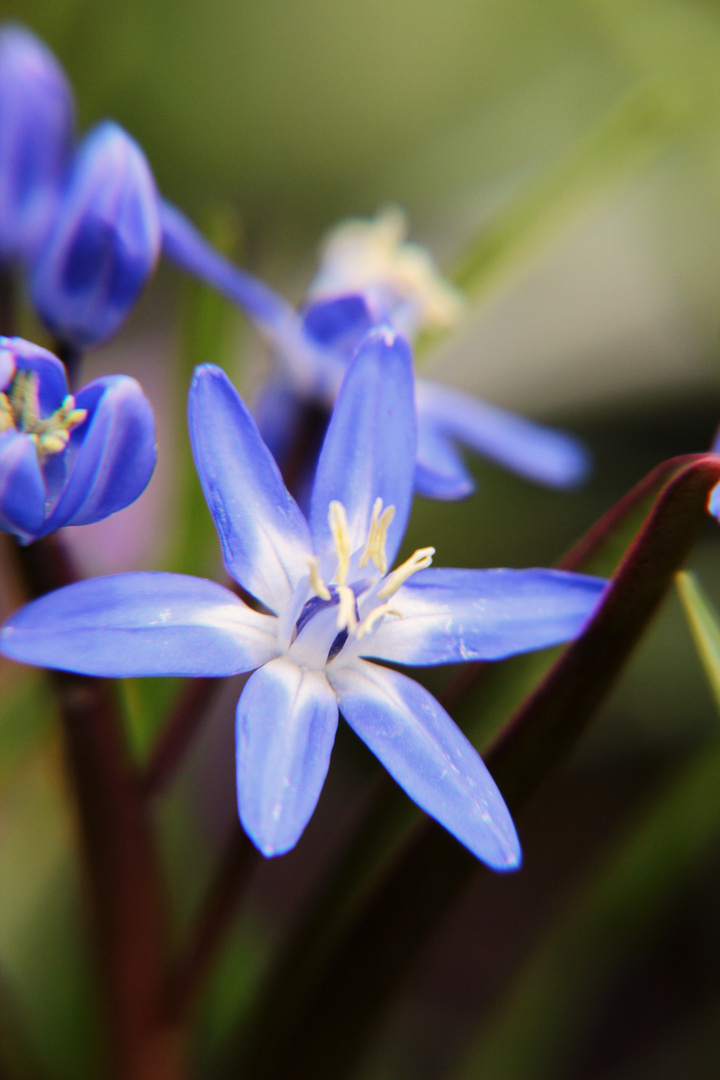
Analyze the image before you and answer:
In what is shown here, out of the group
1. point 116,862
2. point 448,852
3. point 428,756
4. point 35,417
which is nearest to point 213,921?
point 116,862

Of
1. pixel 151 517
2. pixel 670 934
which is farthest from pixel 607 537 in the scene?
pixel 151 517

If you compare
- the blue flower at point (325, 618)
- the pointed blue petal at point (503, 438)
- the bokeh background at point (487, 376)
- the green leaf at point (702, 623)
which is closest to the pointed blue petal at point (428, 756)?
the blue flower at point (325, 618)

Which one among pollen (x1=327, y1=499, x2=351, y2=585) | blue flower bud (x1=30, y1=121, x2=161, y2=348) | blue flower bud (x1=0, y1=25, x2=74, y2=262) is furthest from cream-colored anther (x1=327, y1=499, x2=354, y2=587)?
blue flower bud (x1=0, y1=25, x2=74, y2=262)

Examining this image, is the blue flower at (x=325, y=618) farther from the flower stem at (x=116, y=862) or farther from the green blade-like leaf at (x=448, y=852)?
the flower stem at (x=116, y=862)

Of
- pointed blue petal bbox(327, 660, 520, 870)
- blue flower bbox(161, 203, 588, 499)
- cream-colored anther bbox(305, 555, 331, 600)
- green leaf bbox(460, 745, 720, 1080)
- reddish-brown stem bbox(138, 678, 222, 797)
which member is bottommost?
green leaf bbox(460, 745, 720, 1080)

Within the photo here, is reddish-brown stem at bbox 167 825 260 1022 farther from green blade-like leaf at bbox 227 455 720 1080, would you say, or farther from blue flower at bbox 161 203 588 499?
blue flower at bbox 161 203 588 499

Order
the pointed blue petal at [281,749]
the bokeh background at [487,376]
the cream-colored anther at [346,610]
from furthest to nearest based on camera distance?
the bokeh background at [487,376]
the cream-colored anther at [346,610]
the pointed blue petal at [281,749]
